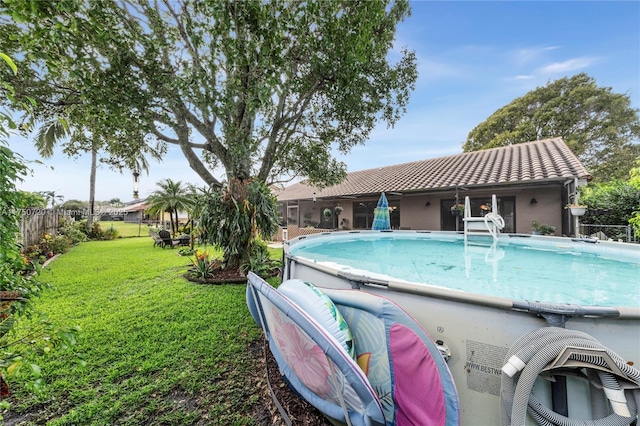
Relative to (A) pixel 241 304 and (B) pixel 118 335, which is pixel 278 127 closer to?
(A) pixel 241 304

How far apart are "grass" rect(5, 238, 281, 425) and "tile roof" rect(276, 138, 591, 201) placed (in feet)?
34.3

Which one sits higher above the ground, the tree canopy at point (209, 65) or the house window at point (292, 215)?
the tree canopy at point (209, 65)

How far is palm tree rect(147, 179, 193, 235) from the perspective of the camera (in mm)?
21297

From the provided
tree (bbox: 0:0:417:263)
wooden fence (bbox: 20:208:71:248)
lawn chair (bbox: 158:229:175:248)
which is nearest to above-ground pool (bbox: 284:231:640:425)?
tree (bbox: 0:0:417:263)

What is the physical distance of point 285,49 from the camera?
7238 mm

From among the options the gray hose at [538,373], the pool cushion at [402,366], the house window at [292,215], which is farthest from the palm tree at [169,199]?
the gray hose at [538,373]

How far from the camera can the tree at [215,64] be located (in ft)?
19.1

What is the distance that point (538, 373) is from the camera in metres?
1.71

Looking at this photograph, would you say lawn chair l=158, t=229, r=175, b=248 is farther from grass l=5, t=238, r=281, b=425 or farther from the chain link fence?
the chain link fence

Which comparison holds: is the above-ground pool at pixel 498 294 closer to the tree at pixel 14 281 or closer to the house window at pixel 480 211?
the tree at pixel 14 281

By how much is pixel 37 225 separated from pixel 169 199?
32.7 feet

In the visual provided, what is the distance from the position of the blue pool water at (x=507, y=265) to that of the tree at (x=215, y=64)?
4.37m

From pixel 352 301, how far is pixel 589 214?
1467 cm

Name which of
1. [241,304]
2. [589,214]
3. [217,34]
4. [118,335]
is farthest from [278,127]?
[589,214]
